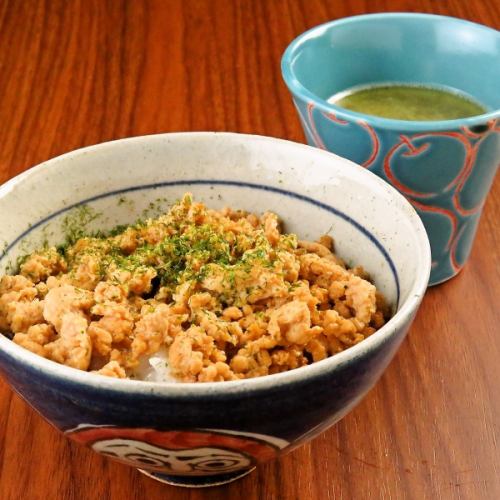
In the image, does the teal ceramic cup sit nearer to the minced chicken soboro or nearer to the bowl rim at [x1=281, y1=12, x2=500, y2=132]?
the bowl rim at [x1=281, y1=12, x2=500, y2=132]

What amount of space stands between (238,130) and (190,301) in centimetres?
80

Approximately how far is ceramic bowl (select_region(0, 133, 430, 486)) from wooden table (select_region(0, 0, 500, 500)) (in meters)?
0.11

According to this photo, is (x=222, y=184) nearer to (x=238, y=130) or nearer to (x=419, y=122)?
A: (x=419, y=122)

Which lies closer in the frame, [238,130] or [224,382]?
[224,382]

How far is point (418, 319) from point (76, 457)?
548mm

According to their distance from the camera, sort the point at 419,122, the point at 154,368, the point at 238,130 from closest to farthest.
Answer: the point at 154,368 < the point at 419,122 < the point at 238,130

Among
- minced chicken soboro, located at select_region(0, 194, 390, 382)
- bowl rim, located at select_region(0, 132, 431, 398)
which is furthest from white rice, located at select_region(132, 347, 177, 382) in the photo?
bowl rim, located at select_region(0, 132, 431, 398)

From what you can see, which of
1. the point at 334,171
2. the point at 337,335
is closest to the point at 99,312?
the point at 337,335

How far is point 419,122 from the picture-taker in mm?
1080

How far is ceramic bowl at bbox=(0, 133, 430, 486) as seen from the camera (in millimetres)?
Result: 701

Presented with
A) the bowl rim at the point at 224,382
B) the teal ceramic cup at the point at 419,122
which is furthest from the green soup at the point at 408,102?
the bowl rim at the point at 224,382

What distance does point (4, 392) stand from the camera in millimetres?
1051

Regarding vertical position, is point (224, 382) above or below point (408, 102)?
above

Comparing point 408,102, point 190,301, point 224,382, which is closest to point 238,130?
point 408,102
